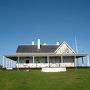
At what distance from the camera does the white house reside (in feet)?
153

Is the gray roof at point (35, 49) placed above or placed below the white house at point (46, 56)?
above

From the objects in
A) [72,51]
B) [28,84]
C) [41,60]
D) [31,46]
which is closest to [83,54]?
[72,51]

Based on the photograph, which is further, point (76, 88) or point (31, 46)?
point (31, 46)

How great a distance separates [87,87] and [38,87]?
3741 mm

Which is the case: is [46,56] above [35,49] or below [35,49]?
below

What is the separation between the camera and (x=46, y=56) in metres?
47.4

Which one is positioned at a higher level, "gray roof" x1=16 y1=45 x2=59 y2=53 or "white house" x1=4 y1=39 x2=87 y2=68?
"gray roof" x1=16 y1=45 x2=59 y2=53

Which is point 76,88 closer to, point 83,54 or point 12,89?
point 12,89

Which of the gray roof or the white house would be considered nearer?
the white house

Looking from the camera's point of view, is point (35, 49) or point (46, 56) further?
point (35, 49)

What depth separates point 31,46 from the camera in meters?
52.0

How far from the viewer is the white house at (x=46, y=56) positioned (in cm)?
4651

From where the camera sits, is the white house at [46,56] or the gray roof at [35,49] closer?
the white house at [46,56]

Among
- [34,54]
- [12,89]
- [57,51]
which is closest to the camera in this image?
[12,89]
